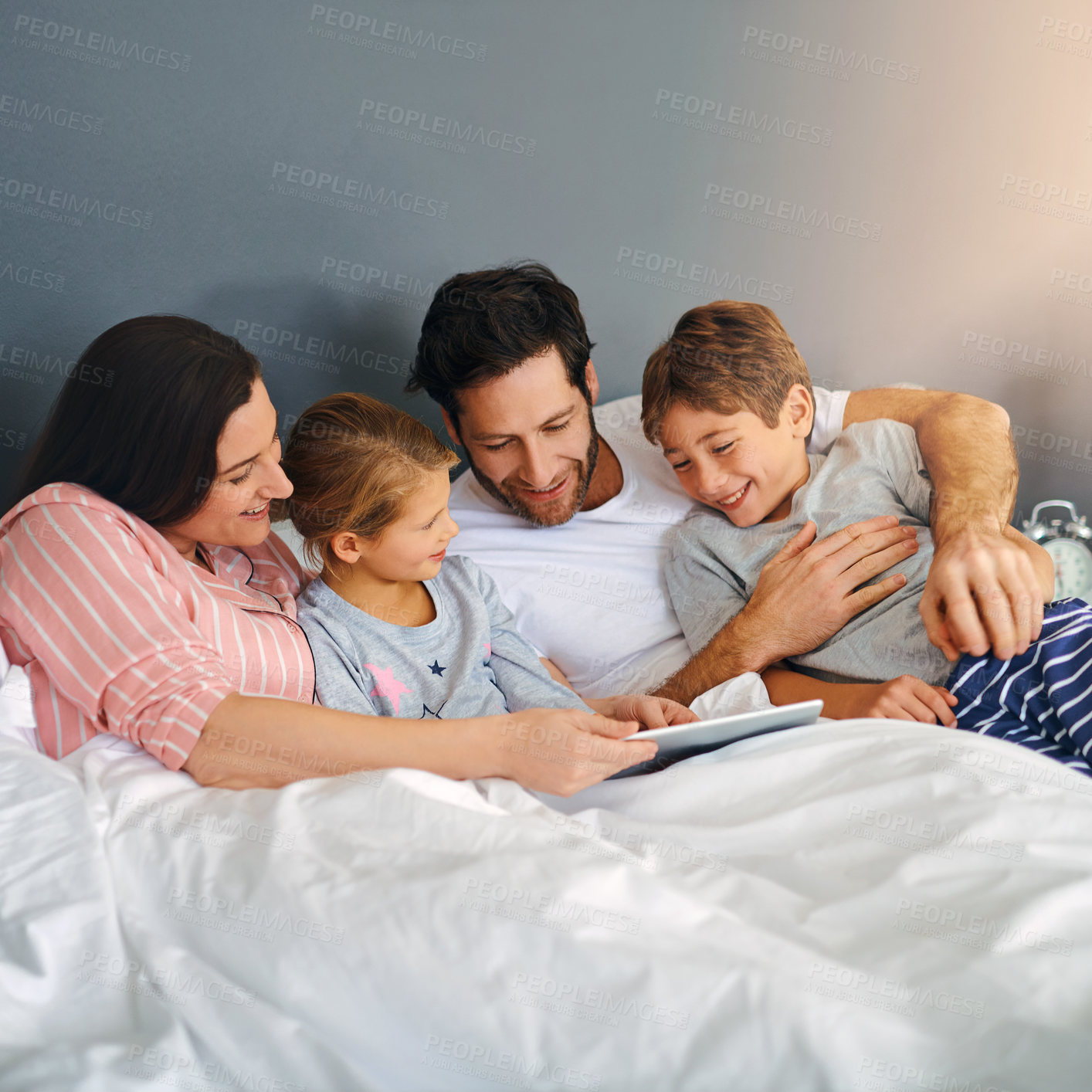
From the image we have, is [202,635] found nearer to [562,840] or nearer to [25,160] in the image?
[562,840]

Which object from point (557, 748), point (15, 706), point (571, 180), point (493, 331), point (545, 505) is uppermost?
point (571, 180)

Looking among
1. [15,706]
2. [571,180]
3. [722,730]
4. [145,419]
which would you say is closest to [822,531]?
[722,730]

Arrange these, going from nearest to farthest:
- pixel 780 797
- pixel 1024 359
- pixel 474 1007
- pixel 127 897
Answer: pixel 474 1007 → pixel 127 897 → pixel 780 797 → pixel 1024 359

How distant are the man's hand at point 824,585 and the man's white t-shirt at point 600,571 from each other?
214 mm

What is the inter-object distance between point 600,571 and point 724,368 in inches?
17.8

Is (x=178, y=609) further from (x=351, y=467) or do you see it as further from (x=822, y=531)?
(x=822, y=531)

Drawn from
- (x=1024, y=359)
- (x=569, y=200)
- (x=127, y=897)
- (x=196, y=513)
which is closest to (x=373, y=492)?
(x=196, y=513)

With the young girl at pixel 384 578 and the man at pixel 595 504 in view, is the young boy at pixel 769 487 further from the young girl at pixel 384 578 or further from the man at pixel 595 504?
the young girl at pixel 384 578

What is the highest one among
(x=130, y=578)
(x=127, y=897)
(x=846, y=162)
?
(x=846, y=162)

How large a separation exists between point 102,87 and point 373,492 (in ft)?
3.45

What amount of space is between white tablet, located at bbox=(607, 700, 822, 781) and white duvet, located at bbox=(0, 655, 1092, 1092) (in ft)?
0.25

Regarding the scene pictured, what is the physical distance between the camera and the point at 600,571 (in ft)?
5.65

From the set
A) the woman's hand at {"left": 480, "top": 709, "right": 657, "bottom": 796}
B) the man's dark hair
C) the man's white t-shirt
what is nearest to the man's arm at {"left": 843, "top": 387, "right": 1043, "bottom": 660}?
the man's white t-shirt

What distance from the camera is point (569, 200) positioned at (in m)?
2.01
